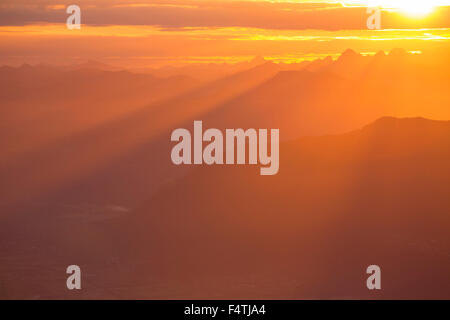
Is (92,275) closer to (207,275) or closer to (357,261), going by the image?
(207,275)

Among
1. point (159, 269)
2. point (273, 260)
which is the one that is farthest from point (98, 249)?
point (273, 260)

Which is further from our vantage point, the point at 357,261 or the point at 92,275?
the point at 92,275

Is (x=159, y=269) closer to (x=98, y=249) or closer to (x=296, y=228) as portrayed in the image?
(x=98, y=249)
